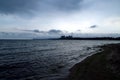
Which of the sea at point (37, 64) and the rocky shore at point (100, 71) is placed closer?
the rocky shore at point (100, 71)

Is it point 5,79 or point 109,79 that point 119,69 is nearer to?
point 109,79

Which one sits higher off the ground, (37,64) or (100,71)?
(100,71)

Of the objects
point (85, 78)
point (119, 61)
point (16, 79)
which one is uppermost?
point (119, 61)

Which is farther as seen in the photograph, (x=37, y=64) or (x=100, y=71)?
(x=37, y=64)

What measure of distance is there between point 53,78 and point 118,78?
20.5ft

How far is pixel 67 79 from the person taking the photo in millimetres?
12602

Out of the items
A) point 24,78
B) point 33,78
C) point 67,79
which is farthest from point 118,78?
point 24,78

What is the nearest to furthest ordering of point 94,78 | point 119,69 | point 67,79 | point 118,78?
point 118,78 < point 94,78 < point 119,69 < point 67,79

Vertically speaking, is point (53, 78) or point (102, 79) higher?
point (102, 79)

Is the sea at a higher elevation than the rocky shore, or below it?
below

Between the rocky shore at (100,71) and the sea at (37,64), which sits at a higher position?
the rocky shore at (100,71)

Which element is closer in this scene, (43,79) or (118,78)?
(118,78)

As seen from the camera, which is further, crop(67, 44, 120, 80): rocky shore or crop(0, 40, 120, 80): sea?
crop(0, 40, 120, 80): sea

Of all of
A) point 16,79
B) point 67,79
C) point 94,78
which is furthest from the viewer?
point 16,79
